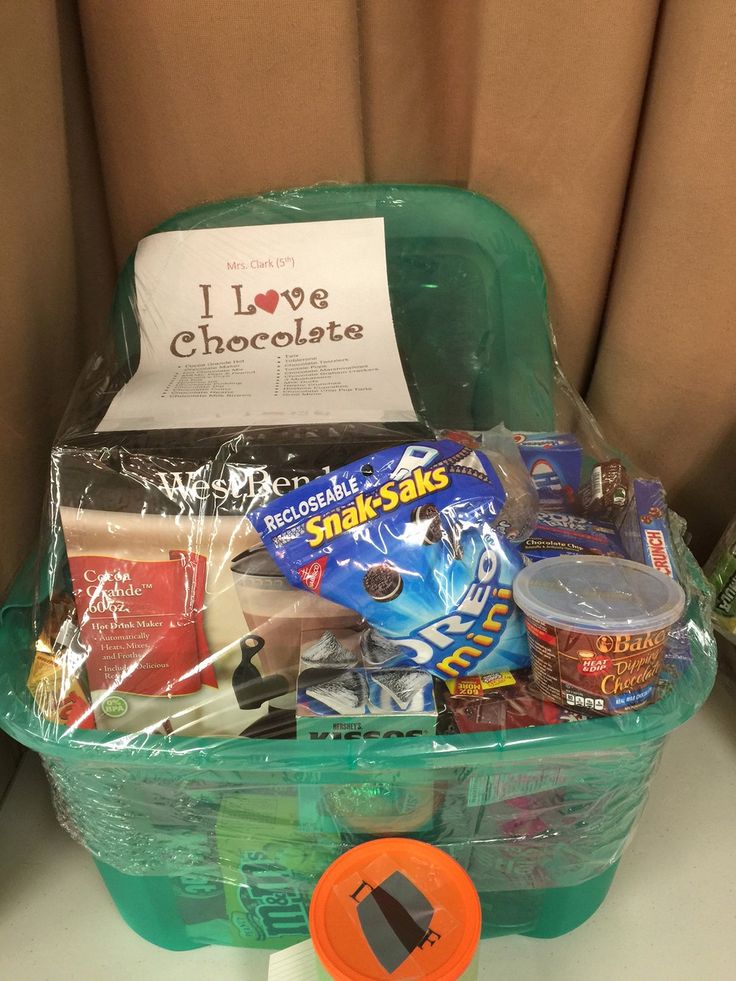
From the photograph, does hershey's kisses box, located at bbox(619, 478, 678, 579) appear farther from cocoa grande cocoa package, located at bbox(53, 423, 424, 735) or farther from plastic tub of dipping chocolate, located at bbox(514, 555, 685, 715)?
cocoa grande cocoa package, located at bbox(53, 423, 424, 735)

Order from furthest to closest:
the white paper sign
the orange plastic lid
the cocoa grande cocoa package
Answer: the white paper sign → the cocoa grande cocoa package → the orange plastic lid

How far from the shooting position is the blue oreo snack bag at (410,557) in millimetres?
516

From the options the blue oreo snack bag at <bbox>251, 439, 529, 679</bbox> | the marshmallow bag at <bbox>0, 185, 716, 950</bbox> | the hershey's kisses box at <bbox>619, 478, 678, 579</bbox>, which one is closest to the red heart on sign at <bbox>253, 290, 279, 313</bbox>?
the marshmallow bag at <bbox>0, 185, 716, 950</bbox>

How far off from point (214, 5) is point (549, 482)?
470 mm

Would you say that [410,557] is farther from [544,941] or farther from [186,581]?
[544,941]

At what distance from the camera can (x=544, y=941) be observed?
57 cm

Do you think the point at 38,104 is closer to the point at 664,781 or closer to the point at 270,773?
the point at 270,773

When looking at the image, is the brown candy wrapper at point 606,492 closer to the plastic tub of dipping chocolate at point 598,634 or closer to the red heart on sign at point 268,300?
the plastic tub of dipping chocolate at point 598,634

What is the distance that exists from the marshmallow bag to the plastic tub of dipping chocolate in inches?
0.8

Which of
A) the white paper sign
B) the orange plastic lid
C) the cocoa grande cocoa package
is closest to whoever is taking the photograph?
the orange plastic lid

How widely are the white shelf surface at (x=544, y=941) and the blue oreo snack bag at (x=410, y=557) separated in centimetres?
22

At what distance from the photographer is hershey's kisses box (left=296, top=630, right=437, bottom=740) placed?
0.48 m

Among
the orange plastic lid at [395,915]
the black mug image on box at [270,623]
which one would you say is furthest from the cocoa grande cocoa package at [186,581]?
the orange plastic lid at [395,915]

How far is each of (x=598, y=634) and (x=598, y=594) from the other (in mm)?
40
